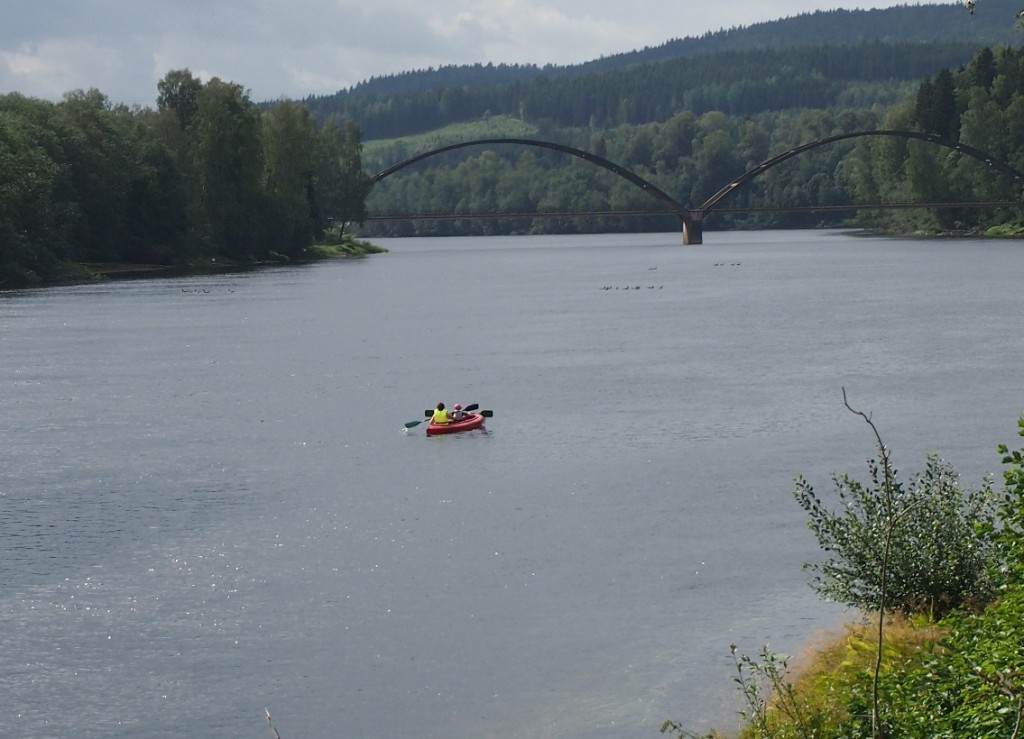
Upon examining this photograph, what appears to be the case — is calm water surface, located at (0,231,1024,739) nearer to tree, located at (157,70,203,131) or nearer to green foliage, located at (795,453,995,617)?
green foliage, located at (795,453,995,617)

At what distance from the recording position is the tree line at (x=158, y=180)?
321 feet

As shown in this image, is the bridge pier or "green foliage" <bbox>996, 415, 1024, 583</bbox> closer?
"green foliage" <bbox>996, 415, 1024, 583</bbox>

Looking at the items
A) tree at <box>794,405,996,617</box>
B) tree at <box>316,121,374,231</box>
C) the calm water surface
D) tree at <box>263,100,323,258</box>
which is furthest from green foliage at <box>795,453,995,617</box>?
tree at <box>316,121,374,231</box>

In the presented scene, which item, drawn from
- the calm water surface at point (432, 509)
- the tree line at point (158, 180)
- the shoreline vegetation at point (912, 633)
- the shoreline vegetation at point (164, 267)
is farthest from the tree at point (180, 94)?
the shoreline vegetation at point (912, 633)

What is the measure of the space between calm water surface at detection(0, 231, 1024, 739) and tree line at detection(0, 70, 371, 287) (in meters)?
29.1

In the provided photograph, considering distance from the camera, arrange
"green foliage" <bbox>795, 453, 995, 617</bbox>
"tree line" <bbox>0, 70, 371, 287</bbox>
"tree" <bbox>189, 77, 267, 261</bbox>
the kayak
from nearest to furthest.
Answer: "green foliage" <bbox>795, 453, 995, 617</bbox> < the kayak < "tree line" <bbox>0, 70, 371, 287</bbox> < "tree" <bbox>189, 77, 267, 261</bbox>

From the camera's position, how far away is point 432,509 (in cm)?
2922

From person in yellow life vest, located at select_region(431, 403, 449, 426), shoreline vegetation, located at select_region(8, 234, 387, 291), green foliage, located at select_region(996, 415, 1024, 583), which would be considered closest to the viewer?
green foliage, located at select_region(996, 415, 1024, 583)

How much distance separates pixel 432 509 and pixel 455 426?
9205mm

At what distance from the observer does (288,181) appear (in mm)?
125062

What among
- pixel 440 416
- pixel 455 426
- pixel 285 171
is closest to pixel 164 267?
pixel 285 171

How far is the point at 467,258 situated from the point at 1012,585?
153015mm

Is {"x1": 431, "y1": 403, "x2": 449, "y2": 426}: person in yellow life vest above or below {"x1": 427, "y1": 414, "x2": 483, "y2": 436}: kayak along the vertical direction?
above

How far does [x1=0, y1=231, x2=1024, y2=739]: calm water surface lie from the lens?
18.6 m
